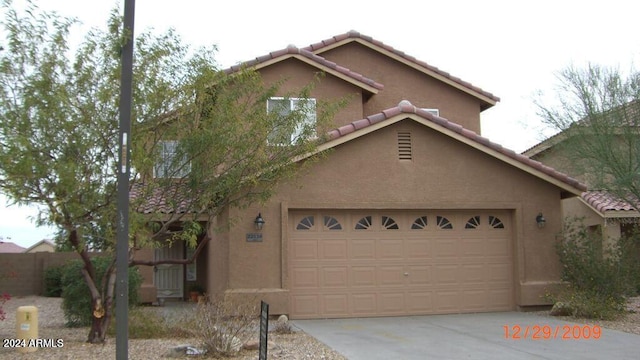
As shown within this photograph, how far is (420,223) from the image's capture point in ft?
50.3

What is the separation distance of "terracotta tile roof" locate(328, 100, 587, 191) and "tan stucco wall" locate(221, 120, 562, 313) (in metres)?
0.32

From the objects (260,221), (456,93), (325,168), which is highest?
(456,93)

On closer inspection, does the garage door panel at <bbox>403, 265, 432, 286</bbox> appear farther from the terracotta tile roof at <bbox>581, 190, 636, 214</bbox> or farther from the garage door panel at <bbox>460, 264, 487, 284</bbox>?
the terracotta tile roof at <bbox>581, 190, 636, 214</bbox>

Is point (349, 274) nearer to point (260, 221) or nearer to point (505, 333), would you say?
point (260, 221)

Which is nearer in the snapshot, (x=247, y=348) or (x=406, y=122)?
(x=247, y=348)

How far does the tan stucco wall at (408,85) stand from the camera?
Answer: 67.4 feet

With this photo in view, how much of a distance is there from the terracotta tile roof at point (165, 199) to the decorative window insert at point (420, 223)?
621 centimetres

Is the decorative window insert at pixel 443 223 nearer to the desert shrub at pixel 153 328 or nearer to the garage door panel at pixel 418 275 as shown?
the garage door panel at pixel 418 275

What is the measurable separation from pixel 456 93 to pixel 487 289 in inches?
295

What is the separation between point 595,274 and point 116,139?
10.8 m

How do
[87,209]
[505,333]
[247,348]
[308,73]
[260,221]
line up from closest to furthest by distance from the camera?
[87,209], [247,348], [505,333], [260,221], [308,73]

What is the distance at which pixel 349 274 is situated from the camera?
14.7 metres

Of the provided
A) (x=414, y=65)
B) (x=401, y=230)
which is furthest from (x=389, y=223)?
(x=414, y=65)

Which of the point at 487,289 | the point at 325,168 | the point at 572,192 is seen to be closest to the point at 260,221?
the point at 325,168
